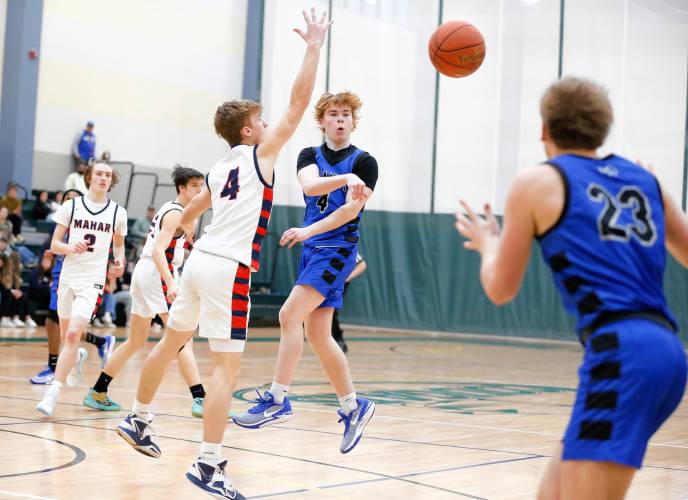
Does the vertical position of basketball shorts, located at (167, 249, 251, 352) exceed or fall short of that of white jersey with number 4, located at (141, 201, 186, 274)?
it falls short

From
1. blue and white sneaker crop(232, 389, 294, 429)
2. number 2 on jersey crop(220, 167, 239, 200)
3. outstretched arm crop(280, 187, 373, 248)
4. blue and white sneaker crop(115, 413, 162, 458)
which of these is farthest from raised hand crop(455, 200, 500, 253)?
blue and white sneaker crop(232, 389, 294, 429)

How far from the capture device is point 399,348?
50.0ft

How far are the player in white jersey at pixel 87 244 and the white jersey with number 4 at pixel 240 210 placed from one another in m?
2.96

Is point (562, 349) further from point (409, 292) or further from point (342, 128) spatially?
point (342, 128)

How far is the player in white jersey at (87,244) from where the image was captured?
7.21m

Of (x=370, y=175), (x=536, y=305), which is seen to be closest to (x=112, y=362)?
(x=370, y=175)

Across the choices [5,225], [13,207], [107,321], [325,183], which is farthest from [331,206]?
[13,207]

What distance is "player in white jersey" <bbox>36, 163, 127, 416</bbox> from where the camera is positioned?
7.21 metres

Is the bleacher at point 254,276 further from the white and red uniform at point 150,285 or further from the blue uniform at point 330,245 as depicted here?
the blue uniform at point 330,245

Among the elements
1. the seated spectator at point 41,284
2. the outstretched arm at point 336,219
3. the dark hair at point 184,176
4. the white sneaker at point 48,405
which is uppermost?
the dark hair at point 184,176

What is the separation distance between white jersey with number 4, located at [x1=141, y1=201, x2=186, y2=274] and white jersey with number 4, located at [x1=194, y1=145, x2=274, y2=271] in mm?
1992

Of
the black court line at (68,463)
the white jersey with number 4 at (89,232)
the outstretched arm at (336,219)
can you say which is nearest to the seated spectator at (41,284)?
the white jersey with number 4 at (89,232)

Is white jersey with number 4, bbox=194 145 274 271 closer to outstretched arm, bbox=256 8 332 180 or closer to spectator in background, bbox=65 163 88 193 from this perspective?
outstretched arm, bbox=256 8 332 180

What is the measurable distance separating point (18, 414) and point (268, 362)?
511cm
